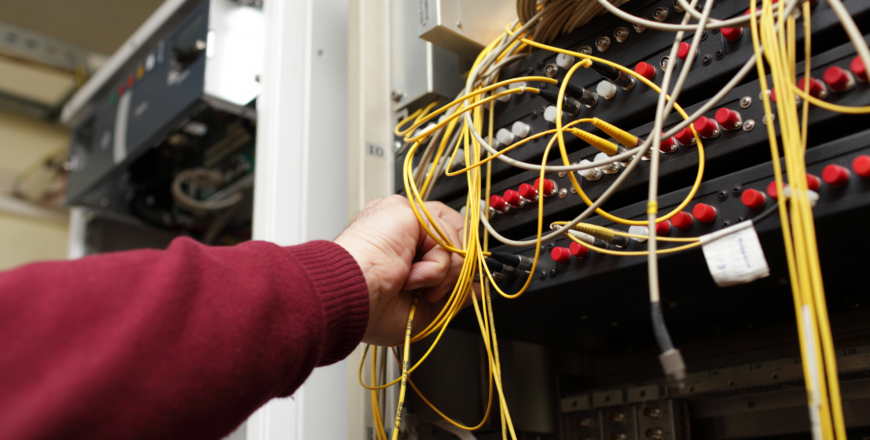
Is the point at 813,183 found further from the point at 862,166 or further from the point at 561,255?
the point at 561,255

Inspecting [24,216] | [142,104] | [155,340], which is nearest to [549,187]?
[155,340]

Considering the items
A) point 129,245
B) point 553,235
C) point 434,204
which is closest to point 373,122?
point 434,204

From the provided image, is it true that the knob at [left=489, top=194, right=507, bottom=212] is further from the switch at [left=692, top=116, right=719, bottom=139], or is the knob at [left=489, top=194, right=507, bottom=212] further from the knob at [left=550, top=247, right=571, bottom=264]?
the switch at [left=692, top=116, right=719, bottom=139]

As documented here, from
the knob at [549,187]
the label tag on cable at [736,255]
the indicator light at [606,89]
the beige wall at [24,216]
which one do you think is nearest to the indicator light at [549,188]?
the knob at [549,187]

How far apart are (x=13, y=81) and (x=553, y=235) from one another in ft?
8.77

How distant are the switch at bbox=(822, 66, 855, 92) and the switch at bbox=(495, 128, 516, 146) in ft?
1.14

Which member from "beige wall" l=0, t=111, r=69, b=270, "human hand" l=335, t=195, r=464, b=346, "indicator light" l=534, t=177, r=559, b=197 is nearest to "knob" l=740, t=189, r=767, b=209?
"indicator light" l=534, t=177, r=559, b=197

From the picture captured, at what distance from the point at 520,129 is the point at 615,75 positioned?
14 cm

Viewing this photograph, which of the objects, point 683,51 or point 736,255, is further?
point 683,51

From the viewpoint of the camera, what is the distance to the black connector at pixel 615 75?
62cm

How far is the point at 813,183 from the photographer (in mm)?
462

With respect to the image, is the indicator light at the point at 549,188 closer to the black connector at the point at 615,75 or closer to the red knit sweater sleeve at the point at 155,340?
the black connector at the point at 615,75

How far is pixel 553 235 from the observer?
0.58 m

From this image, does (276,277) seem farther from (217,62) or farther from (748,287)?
(217,62)
